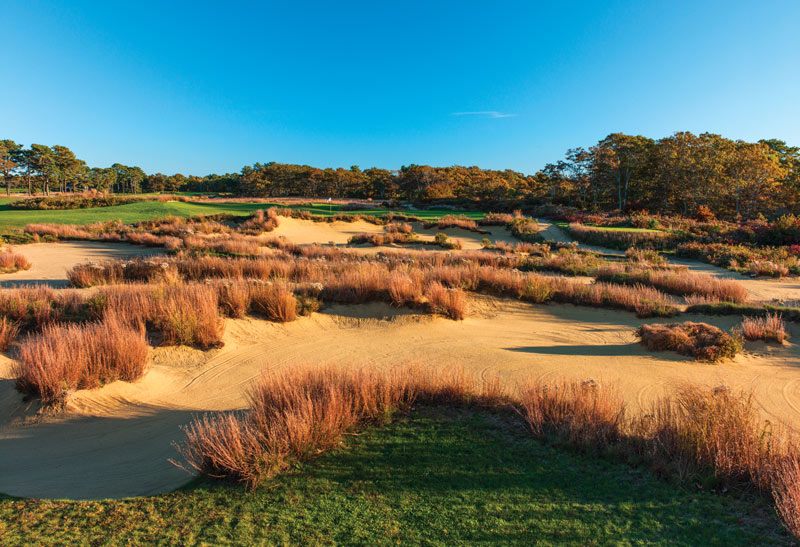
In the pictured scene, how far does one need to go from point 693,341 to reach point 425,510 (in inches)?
261

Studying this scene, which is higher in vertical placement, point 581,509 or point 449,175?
point 449,175

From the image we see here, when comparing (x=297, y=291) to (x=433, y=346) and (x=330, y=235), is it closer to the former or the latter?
(x=433, y=346)

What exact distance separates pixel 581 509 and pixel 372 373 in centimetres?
236

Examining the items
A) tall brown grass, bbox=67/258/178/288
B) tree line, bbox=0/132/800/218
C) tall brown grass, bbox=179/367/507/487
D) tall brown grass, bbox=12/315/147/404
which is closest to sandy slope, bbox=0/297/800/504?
tall brown grass, bbox=12/315/147/404

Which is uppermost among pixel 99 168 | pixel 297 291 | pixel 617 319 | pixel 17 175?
pixel 99 168

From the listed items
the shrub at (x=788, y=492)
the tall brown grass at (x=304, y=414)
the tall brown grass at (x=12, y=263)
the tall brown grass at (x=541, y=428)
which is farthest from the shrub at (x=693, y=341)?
the tall brown grass at (x=12, y=263)

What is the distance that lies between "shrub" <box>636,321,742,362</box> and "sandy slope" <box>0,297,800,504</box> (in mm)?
198

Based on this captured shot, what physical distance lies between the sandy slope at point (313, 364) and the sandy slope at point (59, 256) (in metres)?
8.99

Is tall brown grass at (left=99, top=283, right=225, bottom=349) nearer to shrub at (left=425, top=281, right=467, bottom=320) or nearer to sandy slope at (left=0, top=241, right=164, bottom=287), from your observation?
shrub at (left=425, top=281, right=467, bottom=320)

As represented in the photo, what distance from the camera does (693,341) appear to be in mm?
6996

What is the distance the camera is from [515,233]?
28.4 meters

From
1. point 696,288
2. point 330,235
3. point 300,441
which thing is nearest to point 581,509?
point 300,441

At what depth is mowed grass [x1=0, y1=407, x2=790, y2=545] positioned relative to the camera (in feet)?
7.86

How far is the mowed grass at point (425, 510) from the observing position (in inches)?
94.3
